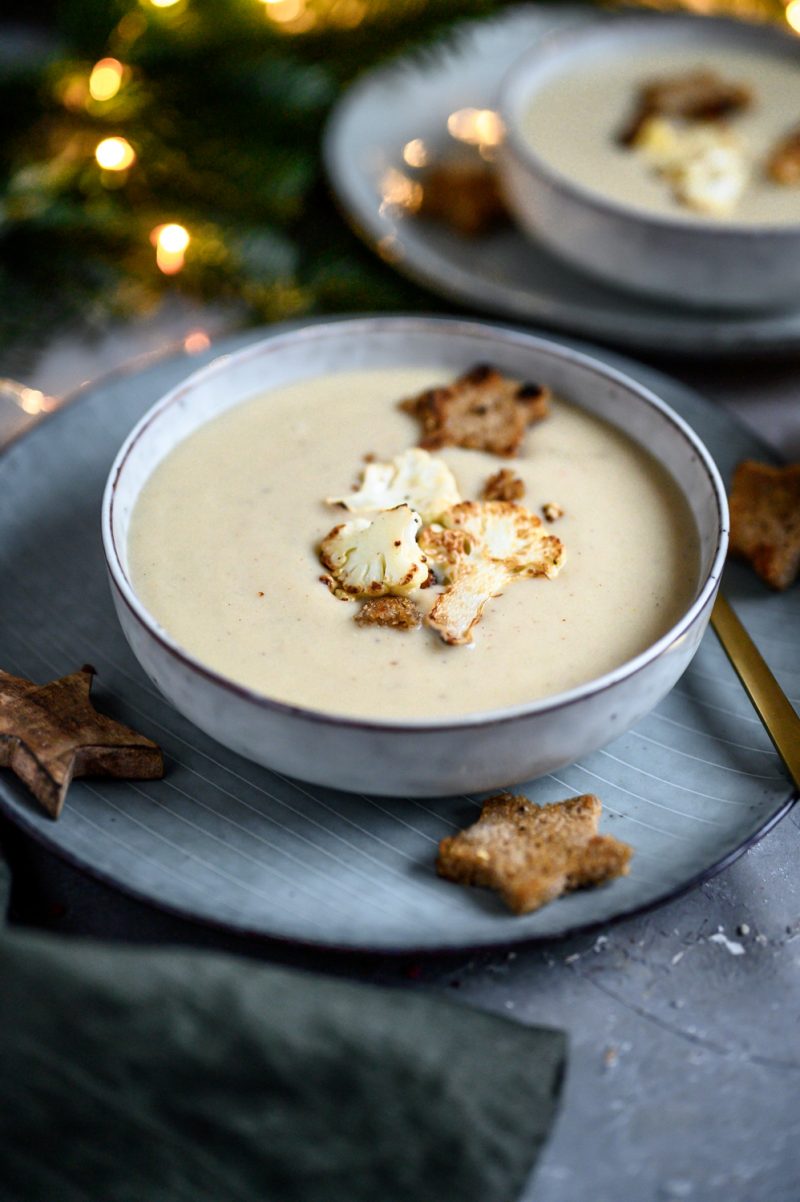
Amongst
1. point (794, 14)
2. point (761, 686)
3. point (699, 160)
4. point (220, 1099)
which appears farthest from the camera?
point (794, 14)

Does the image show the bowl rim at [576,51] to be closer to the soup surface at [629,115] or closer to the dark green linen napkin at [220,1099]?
the soup surface at [629,115]

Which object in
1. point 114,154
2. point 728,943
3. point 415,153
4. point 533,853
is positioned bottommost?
point 728,943

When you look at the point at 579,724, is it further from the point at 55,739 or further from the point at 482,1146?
the point at 55,739

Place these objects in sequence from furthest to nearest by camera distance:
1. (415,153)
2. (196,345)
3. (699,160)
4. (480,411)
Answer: (415,153) < (699,160) < (196,345) < (480,411)

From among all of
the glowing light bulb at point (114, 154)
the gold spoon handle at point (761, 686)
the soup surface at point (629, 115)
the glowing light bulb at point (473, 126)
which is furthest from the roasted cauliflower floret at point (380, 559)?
the glowing light bulb at point (473, 126)

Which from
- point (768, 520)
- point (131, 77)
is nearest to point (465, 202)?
point (131, 77)

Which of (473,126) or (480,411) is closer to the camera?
(480,411)

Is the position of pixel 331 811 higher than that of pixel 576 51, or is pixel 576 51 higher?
pixel 576 51

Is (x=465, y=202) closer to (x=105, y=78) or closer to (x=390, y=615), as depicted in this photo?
(x=105, y=78)
